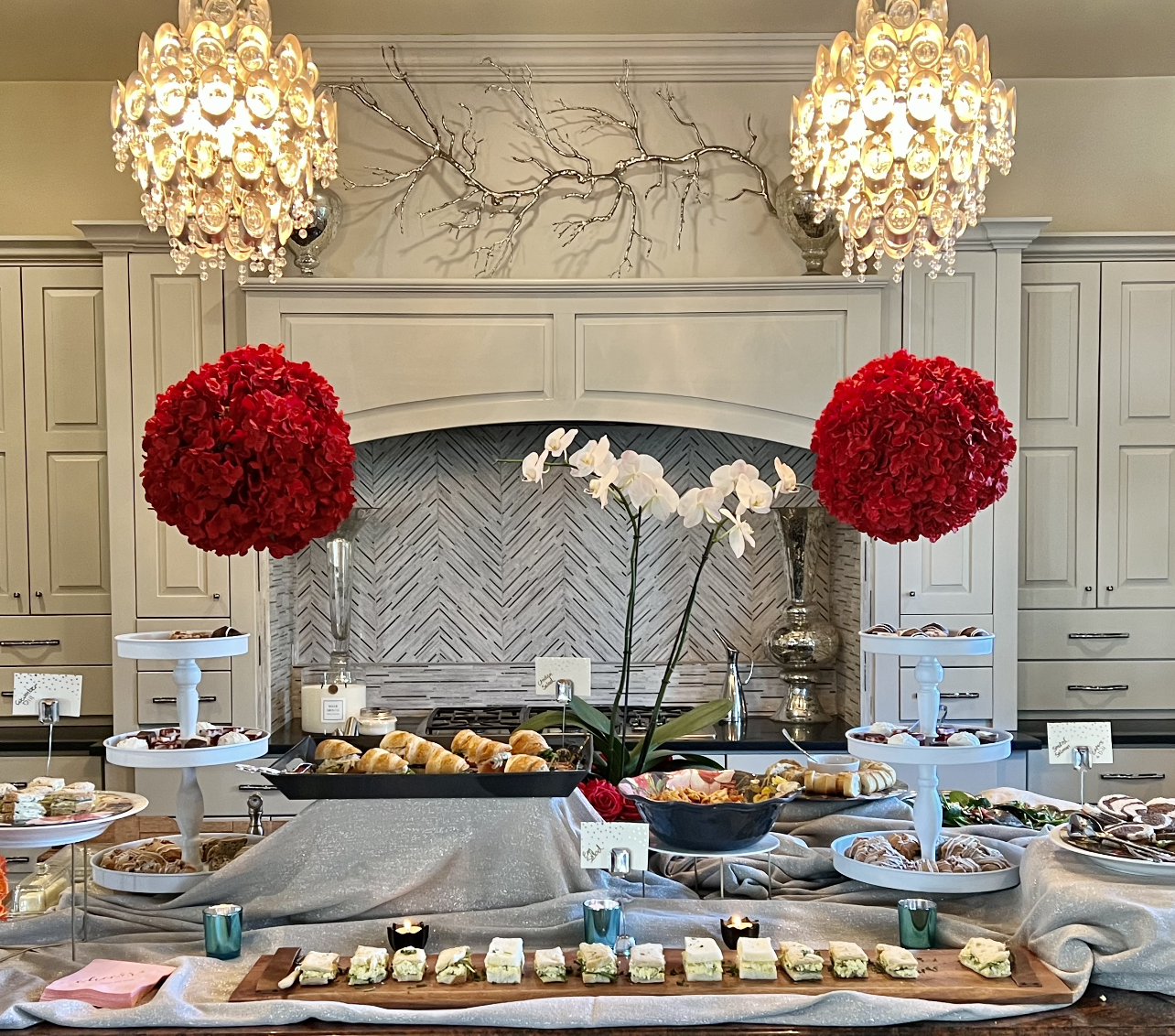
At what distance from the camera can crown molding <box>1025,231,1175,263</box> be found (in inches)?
141

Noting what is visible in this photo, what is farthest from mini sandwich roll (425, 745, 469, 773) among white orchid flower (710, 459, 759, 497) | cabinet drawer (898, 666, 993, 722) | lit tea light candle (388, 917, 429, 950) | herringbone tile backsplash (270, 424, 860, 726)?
herringbone tile backsplash (270, 424, 860, 726)

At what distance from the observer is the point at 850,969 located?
4.64 ft

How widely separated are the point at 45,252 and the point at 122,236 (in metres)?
0.32

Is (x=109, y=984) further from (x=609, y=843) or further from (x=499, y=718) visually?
(x=499, y=718)

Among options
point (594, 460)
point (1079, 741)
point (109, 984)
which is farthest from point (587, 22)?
point (109, 984)

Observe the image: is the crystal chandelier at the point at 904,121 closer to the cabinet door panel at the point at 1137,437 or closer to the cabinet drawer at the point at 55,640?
the cabinet door panel at the point at 1137,437

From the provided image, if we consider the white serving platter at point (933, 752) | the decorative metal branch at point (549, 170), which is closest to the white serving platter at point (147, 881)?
the white serving platter at point (933, 752)

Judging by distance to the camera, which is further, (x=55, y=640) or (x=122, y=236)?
(x=55, y=640)

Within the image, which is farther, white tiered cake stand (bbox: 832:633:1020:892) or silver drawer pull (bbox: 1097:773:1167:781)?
silver drawer pull (bbox: 1097:773:1167:781)

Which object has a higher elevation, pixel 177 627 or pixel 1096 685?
pixel 177 627

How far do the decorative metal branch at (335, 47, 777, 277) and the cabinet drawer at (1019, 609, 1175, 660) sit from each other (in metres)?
1.64

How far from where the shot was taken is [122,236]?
346 centimetres

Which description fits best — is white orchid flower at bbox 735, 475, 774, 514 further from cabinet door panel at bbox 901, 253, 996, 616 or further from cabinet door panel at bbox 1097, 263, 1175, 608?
cabinet door panel at bbox 1097, 263, 1175, 608

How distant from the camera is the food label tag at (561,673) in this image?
→ 1.92 m
